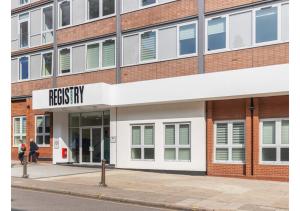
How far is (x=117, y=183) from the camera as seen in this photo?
1480 cm

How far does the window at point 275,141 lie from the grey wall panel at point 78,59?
10.9 metres

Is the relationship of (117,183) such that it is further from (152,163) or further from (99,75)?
(99,75)

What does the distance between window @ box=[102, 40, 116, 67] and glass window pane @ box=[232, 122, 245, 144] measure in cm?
758

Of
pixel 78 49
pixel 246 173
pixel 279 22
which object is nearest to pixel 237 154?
pixel 246 173

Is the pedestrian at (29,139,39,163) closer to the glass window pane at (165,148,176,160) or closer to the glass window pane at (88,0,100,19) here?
the glass window pane at (88,0,100,19)

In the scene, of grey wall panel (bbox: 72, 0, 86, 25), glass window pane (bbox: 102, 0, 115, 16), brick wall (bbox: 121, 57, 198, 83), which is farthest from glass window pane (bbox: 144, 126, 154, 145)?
grey wall panel (bbox: 72, 0, 86, 25)

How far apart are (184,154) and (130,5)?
808cm

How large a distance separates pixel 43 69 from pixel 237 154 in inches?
537

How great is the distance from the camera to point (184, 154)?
1834cm

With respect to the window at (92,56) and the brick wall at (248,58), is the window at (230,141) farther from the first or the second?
the window at (92,56)

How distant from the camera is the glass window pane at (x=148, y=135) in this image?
1955 cm

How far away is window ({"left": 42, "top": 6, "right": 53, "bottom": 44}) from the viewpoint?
24672mm

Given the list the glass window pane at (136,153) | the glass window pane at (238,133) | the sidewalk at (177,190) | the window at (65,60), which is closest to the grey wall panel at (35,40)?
the window at (65,60)

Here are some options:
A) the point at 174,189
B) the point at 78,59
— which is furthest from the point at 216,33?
the point at 78,59
